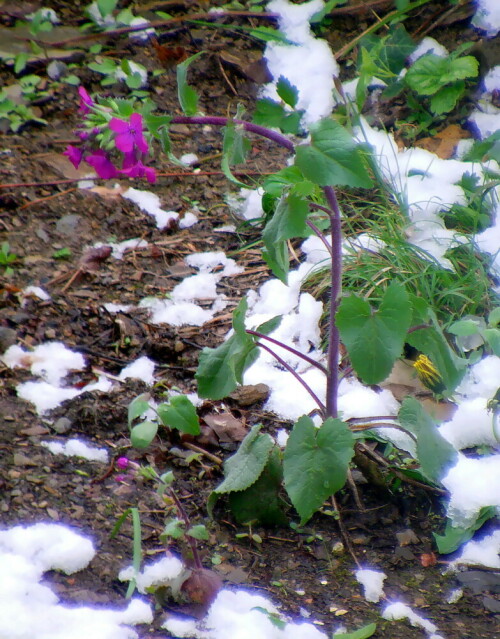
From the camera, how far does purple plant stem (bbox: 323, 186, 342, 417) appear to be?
1243 mm

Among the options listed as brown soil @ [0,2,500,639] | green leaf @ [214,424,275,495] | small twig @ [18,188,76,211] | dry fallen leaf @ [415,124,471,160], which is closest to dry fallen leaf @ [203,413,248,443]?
brown soil @ [0,2,500,639]

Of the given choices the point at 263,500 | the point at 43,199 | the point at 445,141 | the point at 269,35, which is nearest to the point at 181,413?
the point at 263,500

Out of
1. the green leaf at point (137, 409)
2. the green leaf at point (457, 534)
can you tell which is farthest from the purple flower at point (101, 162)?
the green leaf at point (457, 534)

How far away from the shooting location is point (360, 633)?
114 cm

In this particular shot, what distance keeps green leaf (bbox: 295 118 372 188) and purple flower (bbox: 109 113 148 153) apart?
273 millimetres

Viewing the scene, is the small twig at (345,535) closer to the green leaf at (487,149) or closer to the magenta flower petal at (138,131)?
the magenta flower petal at (138,131)

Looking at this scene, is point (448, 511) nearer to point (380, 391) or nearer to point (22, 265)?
point (380, 391)

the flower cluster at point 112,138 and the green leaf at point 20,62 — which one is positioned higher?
the flower cluster at point 112,138

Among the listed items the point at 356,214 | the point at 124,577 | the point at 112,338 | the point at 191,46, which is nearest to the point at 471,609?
the point at 124,577

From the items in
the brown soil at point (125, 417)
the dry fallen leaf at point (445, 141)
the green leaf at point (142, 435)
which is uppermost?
the dry fallen leaf at point (445, 141)

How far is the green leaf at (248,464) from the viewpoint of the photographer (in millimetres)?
1320

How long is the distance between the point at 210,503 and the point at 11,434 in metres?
0.47

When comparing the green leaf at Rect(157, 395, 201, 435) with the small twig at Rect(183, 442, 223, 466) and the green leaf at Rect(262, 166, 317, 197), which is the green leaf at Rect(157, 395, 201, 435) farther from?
the green leaf at Rect(262, 166, 317, 197)

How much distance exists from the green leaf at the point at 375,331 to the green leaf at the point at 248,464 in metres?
0.30
